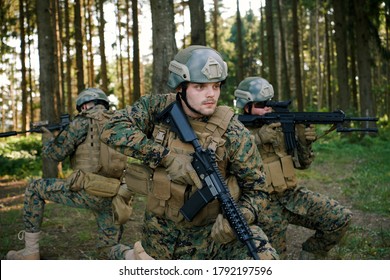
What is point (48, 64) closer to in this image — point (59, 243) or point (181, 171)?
point (59, 243)

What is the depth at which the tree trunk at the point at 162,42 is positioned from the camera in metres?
6.72

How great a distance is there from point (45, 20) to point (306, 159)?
7079 millimetres

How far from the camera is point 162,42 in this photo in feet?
22.1

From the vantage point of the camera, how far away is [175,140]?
3271 mm

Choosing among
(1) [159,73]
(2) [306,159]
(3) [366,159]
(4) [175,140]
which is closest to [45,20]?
(1) [159,73]

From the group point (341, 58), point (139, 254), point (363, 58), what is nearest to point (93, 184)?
point (139, 254)

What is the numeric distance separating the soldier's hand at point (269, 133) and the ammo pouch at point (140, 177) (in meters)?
1.91

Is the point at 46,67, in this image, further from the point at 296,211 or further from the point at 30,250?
the point at 296,211

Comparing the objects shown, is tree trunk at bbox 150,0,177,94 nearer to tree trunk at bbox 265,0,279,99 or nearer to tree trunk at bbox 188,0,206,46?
tree trunk at bbox 188,0,206,46

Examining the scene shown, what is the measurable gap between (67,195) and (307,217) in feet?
9.11

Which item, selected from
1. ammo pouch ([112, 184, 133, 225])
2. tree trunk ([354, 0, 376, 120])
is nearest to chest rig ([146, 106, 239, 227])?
ammo pouch ([112, 184, 133, 225])

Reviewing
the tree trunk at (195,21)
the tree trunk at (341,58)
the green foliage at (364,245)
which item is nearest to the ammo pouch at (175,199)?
the green foliage at (364,245)

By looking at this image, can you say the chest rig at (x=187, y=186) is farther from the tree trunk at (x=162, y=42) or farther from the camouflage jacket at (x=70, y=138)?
the tree trunk at (x=162, y=42)

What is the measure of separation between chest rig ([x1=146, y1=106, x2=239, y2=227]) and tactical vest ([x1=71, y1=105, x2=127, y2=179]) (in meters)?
2.14
